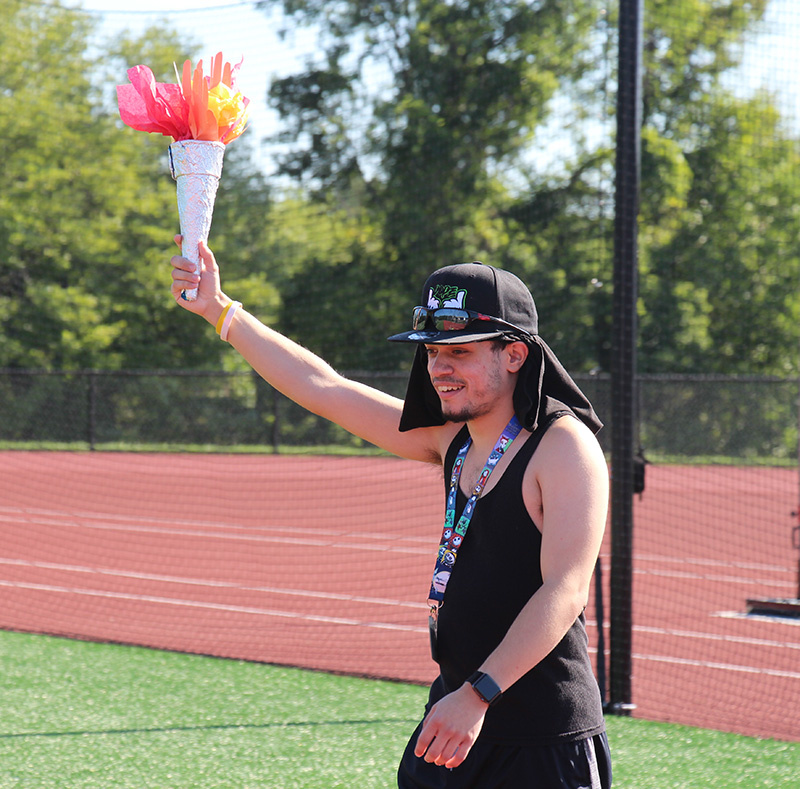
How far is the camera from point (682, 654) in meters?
6.51

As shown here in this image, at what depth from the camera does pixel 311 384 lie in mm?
2529

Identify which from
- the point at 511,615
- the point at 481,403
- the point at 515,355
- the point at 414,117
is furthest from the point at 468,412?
the point at 414,117

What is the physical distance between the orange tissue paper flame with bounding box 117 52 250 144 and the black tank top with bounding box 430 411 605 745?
1.07 metres

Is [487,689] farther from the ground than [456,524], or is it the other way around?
[456,524]

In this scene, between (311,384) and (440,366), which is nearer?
(440,366)

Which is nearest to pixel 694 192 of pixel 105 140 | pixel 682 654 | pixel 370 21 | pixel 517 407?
pixel 370 21

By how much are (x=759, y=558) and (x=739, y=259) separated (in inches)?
323

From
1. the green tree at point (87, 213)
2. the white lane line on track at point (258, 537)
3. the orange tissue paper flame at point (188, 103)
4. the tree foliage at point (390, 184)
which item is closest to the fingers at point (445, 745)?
the orange tissue paper flame at point (188, 103)

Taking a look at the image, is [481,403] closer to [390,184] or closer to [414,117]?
[390,184]

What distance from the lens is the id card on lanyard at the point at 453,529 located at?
2.06 m

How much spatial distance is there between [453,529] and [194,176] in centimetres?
104

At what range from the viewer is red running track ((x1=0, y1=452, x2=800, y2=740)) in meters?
6.16

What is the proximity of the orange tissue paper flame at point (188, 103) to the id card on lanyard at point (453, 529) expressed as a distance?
1.00 m

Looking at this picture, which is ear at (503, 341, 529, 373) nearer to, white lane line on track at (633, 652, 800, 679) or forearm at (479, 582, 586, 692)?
forearm at (479, 582, 586, 692)
